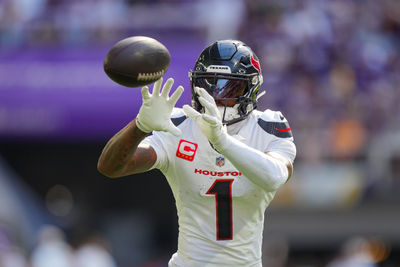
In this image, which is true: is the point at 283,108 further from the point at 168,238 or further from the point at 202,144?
the point at 202,144

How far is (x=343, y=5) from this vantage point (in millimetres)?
13273

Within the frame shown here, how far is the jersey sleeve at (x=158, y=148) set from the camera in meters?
4.23

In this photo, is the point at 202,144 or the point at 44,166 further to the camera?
the point at 44,166

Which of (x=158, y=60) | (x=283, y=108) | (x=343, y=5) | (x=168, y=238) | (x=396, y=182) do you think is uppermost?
(x=158, y=60)

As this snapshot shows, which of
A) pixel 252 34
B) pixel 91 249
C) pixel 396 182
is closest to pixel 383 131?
pixel 396 182

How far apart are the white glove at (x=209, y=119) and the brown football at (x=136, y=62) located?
0.24 m

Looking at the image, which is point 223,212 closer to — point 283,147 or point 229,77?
point 283,147

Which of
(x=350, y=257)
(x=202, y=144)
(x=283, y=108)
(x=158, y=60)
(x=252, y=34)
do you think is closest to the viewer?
(x=158, y=60)

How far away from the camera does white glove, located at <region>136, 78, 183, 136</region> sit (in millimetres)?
3854

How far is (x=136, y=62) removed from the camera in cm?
387

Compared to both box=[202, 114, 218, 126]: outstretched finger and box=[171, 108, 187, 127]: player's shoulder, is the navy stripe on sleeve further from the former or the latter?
box=[202, 114, 218, 126]: outstretched finger

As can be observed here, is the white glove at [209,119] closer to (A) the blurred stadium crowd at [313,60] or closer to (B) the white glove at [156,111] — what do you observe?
(B) the white glove at [156,111]

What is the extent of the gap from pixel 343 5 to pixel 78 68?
4.48 m

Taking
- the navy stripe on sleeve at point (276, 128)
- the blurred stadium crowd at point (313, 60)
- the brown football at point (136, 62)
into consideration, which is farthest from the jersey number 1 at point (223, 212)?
the blurred stadium crowd at point (313, 60)
